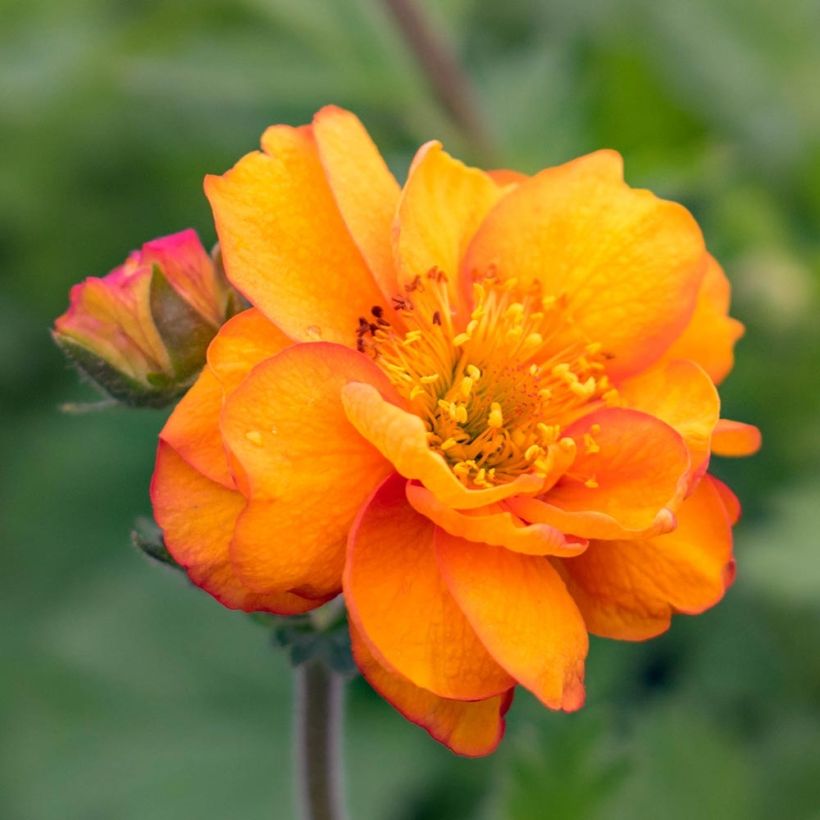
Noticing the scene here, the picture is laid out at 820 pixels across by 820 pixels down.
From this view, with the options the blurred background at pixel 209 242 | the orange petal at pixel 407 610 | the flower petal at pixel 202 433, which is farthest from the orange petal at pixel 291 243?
the blurred background at pixel 209 242

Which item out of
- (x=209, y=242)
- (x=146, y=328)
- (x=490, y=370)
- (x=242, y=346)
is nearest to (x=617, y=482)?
(x=490, y=370)

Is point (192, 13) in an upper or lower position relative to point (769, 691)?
upper

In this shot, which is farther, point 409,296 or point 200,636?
point 200,636

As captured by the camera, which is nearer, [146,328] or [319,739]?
[146,328]

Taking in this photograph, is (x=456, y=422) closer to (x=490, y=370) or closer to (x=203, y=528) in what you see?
(x=490, y=370)

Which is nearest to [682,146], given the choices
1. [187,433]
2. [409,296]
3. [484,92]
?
[484,92]

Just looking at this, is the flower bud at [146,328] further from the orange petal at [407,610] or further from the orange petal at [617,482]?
the orange petal at [617,482]

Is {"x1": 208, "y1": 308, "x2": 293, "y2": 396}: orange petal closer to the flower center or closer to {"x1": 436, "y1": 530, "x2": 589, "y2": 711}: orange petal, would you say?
the flower center

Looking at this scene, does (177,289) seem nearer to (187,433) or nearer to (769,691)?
(187,433)
